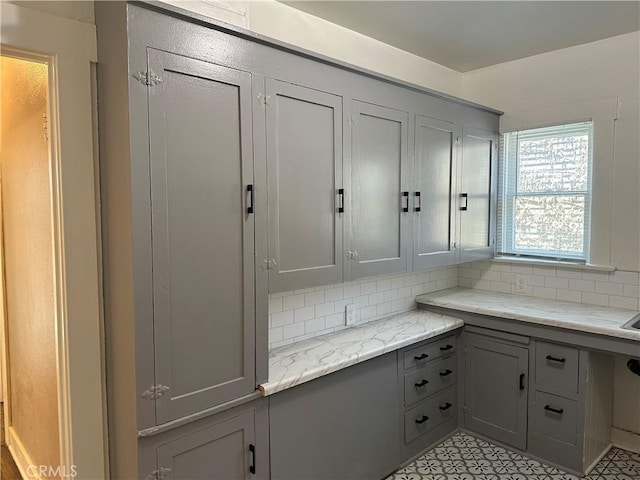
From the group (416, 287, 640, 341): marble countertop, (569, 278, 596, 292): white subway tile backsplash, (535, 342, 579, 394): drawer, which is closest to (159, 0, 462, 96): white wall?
(416, 287, 640, 341): marble countertop

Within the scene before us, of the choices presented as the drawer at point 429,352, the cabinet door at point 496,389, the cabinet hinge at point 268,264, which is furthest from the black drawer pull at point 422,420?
the cabinet hinge at point 268,264

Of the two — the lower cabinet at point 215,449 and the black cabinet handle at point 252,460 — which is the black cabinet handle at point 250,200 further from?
the black cabinet handle at point 252,460

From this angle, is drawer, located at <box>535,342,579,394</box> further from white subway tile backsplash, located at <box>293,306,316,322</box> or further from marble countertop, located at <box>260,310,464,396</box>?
white subway tile backsplash, located at <box>293,306,316,322</box>

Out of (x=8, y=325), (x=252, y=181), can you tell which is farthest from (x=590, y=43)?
(x=8, y=325)

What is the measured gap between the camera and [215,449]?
6.26 ft

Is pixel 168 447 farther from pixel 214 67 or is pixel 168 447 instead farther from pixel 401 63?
pixel 401 63

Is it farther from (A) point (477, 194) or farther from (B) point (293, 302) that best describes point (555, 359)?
(B) point (293, 302)

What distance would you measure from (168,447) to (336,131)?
165 cm

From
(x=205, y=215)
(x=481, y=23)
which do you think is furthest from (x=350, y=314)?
(x=481, y=23)

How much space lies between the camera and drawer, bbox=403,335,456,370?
9.35 ft

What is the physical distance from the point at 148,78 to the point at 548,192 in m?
2.91

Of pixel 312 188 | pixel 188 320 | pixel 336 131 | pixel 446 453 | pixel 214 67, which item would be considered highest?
pixel 214 67

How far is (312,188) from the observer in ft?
7.45

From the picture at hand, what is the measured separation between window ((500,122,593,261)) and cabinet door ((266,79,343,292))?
1.84 metres
